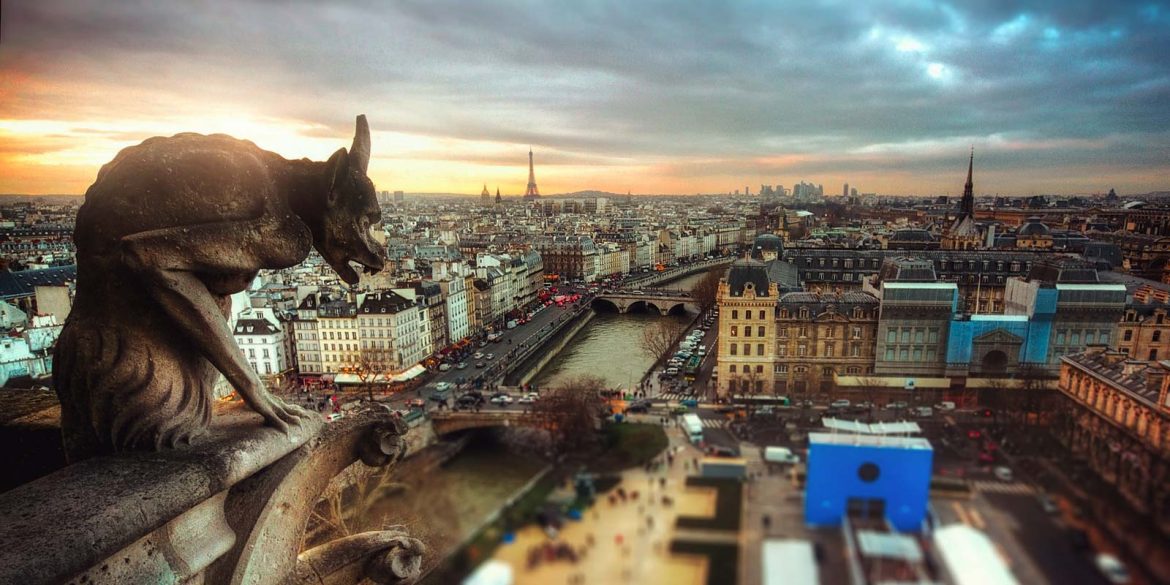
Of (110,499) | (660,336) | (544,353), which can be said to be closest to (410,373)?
(544,353)

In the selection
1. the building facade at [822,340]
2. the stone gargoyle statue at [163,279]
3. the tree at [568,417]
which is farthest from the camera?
the building facade at [822,340]

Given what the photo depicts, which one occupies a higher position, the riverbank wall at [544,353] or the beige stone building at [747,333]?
the beige stone building at [747,333]

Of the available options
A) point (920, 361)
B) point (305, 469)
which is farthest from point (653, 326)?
point (305, 469)

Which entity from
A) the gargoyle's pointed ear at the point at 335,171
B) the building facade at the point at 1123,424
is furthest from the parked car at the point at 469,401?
Result: the gargoyle's pointed ear at the point at 335,171

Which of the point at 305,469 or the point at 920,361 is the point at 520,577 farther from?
the point at 920,361

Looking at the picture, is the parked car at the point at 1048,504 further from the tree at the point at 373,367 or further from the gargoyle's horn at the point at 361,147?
the tree at the point at 373,367

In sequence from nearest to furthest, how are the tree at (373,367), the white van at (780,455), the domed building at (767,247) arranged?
the white van at (780,455)
the tree at (373,367)
the domed building at (767,247)

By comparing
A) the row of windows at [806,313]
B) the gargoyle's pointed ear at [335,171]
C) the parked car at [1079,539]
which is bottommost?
the row of windows at [806,313]
